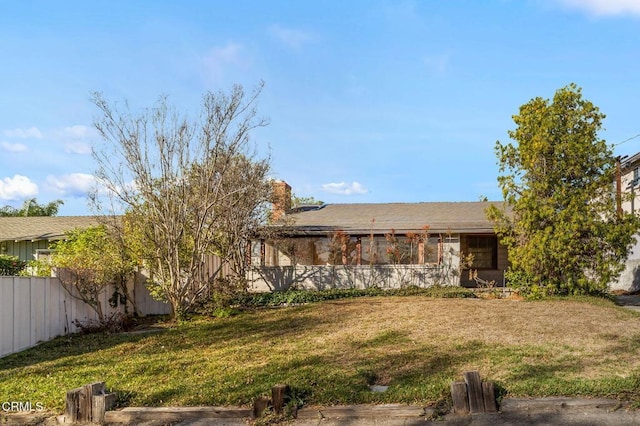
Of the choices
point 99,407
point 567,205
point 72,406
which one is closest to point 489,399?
point 99,407

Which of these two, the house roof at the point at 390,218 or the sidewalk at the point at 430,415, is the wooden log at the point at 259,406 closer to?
the sidewalk at the point at 430,415

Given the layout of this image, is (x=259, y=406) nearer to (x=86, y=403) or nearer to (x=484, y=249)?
(x=86, y=403)

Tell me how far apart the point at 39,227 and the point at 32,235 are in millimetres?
1766

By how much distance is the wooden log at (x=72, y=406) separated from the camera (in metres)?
6.76

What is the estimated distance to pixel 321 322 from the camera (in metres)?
12.8

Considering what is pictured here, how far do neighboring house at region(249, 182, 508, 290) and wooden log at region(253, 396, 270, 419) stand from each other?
15.0 meters

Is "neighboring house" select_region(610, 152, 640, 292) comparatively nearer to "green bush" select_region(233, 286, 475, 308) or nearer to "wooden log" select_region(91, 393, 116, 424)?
"green bush" select_region(233, 286, 475, 308)

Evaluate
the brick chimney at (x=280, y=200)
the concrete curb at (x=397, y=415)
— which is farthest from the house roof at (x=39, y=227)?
the concrete curb at (x=397, y=415)

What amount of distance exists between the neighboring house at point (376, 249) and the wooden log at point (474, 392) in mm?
14759

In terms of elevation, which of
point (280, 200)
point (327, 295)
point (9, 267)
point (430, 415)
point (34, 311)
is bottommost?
point (430, 415)

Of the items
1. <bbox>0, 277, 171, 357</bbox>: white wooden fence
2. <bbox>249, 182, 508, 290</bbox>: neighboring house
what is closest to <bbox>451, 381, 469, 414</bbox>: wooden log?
<bbox>0, 277, 171, 357</bbox>: white wooden fence

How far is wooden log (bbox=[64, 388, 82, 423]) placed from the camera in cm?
676

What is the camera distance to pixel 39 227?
28.5 meters
